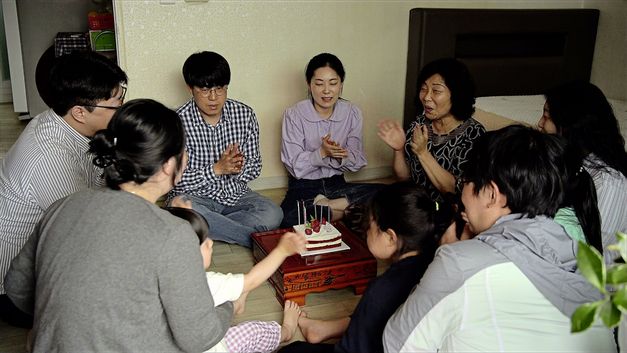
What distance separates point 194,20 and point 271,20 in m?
0.45

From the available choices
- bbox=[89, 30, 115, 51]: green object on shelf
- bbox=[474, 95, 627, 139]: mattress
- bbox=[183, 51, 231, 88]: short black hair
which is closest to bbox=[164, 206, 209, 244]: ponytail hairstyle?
bbox=[183, 51, 231, 88]: short black hair

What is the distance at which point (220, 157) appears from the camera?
3131mm

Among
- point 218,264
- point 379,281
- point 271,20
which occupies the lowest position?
point 218,264

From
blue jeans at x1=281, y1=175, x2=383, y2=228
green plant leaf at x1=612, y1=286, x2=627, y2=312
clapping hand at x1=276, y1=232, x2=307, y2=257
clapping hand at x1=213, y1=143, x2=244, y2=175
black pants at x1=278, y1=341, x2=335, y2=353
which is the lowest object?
black pants at x1=278, y1=341, x2=335, y2=353

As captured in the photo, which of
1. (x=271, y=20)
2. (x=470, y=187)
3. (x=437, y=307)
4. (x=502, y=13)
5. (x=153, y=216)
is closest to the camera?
(x=153, y=216)

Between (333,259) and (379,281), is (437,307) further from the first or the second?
(333,259)

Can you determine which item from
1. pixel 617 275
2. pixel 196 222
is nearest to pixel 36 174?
pixel 196 222

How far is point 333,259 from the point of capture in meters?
2.53

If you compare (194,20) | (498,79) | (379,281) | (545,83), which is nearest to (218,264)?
(379,281)

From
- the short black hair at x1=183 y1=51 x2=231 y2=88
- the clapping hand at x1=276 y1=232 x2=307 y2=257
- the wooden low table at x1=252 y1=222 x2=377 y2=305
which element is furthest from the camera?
the short black hair at x1=183 y1=51 x2=231 y2=88

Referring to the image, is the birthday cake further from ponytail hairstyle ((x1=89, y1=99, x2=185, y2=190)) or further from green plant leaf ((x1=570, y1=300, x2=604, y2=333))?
green plant leaf ((x1=570, y1=300, x2=604, y2=333))

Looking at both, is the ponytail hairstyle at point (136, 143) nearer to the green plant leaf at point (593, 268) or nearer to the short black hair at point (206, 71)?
the green plant leaf at point (593, 268)

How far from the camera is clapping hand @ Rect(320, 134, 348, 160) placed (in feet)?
10.4

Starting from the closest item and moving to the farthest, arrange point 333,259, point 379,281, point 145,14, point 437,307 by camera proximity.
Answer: point 437,307 < point 379,281 < point 333,259 < point 145,14
